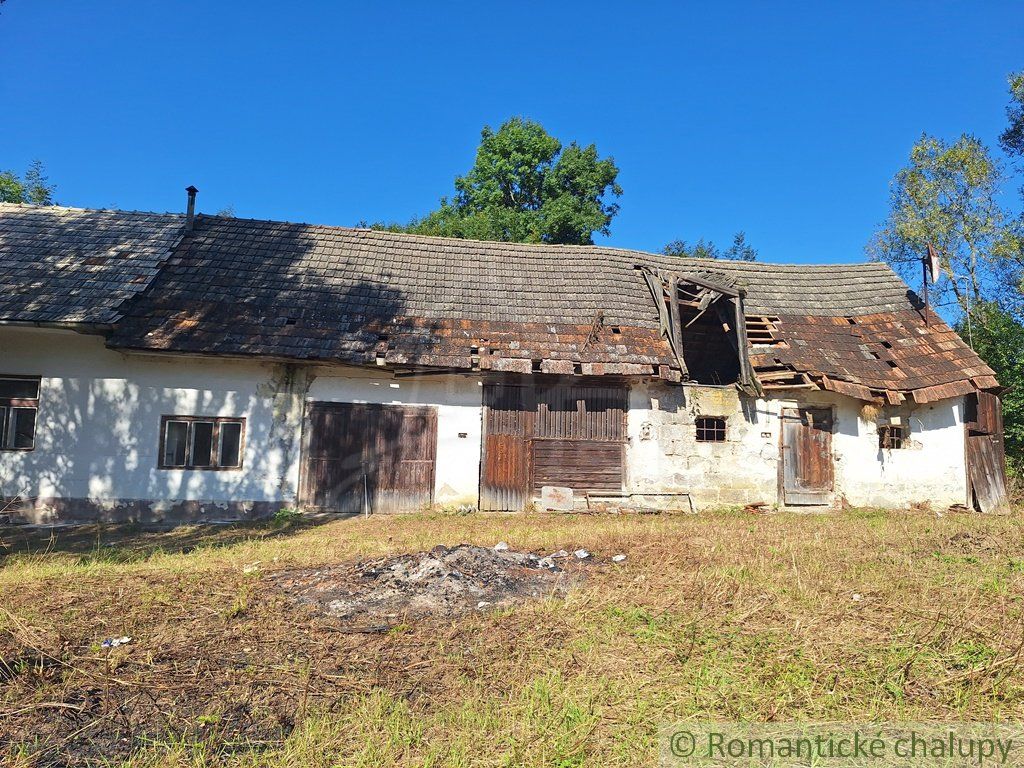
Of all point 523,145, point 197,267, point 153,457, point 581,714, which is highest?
point 523,145

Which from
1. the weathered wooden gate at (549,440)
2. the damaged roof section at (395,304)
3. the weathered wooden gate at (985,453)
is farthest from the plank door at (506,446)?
the weathered wooden gate at (985,453)

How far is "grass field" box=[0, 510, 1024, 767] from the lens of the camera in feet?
12.1

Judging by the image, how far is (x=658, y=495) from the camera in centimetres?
1340

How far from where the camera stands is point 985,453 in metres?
14.5

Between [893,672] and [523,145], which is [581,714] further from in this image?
[523,145]

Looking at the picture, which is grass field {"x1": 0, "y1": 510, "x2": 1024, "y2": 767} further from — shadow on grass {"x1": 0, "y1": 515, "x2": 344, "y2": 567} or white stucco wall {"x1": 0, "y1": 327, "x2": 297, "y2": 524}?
white stucco wall {"x1": 0, "y1": 327, "x2": 297, "y2": 524}

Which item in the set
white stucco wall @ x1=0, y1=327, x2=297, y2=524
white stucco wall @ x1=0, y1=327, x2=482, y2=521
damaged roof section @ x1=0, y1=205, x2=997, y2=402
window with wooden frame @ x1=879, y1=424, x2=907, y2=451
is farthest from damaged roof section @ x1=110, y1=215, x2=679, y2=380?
window with wooden frame @ x1=879, y1=424, x2=907, y2=451

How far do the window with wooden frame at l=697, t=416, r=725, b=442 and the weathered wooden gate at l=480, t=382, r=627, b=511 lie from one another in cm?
168

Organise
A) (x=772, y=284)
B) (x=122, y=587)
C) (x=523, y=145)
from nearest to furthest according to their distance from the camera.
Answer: (x=122, y=587) < (x=772, y=284) < (x=523, y=145)

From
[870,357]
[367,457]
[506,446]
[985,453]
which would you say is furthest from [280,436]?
[985,453]

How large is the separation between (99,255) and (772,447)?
1489 centimetres

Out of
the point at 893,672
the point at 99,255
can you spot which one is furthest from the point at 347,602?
the point at 99,255

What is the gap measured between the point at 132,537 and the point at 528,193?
24.2 metres

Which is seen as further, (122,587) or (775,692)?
(122,587)
